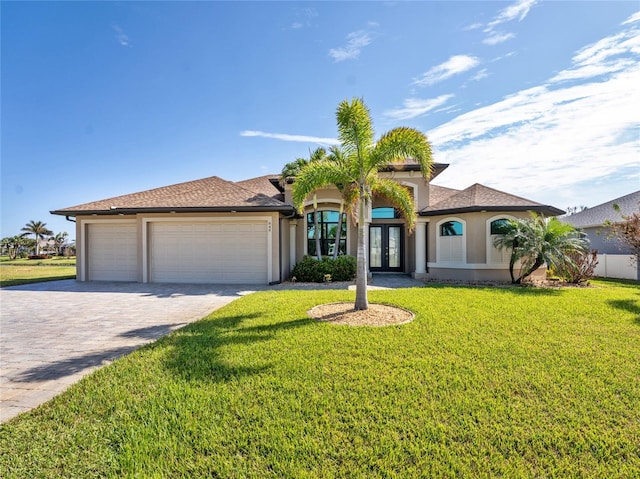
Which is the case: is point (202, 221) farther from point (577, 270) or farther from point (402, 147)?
point (577, 270)

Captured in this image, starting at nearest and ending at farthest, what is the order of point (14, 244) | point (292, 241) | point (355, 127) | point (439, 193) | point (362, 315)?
point (362, 315) < point (355, 127) < point (292, 241) < point (439, 193) < point (14, 244)

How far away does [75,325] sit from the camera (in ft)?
21.8

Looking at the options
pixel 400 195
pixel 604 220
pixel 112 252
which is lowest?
pixel 112 252

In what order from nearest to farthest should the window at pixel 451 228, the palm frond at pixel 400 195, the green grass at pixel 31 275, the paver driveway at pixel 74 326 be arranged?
the paver driveway at pixel 74 326, the palm frond at pixel 400 195, the window at pixel 451 228, the green grass at pixel 31 275

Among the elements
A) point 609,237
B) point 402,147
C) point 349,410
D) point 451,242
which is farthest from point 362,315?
point 609,237

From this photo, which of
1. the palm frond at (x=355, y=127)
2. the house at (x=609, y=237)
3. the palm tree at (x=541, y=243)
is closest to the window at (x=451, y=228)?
the palm tree at (x=541, y=243)

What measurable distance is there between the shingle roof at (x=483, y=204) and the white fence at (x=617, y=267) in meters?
6.72

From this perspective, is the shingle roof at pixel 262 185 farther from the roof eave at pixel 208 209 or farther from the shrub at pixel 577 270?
the shrub at pixel 577 270

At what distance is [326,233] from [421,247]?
493cm

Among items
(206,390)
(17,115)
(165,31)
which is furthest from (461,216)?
(17,115)

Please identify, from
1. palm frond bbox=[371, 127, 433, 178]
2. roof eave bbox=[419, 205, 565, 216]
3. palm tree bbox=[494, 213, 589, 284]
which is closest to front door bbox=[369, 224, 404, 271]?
roof eave bbox=[419, 205, 565, 216]

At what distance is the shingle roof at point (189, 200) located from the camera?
41.4 feet

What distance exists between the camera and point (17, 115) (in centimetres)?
1415

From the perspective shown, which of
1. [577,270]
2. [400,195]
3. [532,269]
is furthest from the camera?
[577,270]
